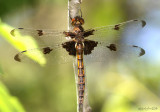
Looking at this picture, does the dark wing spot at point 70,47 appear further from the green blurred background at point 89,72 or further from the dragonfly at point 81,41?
the green blurred background at point 89,72

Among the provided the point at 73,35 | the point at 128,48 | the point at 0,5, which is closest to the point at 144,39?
the point at 128,48

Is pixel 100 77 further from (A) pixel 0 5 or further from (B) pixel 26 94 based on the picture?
(A) pixel 0 5

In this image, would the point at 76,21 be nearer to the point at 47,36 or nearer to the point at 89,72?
the point at 47,36

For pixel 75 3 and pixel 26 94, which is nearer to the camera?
pixel 75 3

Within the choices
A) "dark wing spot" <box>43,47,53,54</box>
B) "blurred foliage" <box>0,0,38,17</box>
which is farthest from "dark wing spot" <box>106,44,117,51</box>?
"blurred foliage" <box>0,0,38,17</box>

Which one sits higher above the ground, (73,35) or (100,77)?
(73,35)

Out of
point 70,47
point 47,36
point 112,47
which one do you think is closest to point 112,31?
point 112,47
